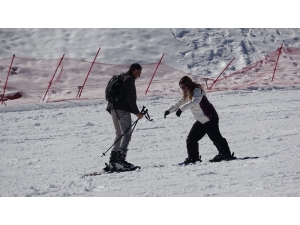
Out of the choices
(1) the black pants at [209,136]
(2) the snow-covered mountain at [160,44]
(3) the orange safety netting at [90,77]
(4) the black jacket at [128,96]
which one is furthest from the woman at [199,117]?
(3) the orange safety netting at [90,77]

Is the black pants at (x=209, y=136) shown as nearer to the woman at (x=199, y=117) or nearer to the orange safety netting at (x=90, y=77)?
the woman at (x=199, y=117)

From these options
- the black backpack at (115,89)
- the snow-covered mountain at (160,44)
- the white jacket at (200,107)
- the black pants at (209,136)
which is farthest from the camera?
the snow-covered mountain at (160,44)

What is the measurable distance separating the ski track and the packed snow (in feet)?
0.04

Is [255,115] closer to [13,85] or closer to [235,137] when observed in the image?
[235,137]

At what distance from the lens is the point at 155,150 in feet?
20.3

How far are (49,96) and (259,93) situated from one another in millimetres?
3219

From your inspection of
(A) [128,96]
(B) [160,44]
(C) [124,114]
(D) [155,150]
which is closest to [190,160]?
(D) [155,150]

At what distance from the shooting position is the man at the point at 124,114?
199 inches

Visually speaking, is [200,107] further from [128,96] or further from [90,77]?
[90,77]

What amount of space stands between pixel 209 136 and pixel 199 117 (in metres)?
0.23

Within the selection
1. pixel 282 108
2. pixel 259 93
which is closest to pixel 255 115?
pixel 282 108

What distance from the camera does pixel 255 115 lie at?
24.4 feet

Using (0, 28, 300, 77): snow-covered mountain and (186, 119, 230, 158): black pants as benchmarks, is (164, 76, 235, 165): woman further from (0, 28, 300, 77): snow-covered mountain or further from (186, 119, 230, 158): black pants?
(0, 28, 300, 77): snow-covered mountain

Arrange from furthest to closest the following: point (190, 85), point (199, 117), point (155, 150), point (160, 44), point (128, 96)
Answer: point (160, 44) < point (155, 150) < point (199, 117) < point (190, 85) < point (128, 96)
